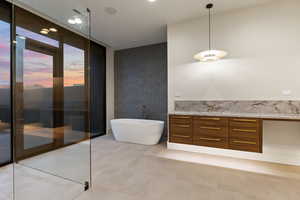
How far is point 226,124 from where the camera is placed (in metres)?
2.78

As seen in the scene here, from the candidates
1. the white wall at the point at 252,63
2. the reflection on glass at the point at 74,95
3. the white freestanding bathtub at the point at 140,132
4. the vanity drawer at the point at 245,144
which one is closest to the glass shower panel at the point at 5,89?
the reflection on glass at the point at 74,95

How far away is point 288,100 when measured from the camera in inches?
103

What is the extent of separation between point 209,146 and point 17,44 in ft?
13.6

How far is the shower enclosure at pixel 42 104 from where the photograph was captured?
6.86 feet

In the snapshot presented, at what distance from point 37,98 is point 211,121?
3.62 metres

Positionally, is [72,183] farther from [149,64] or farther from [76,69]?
[149,64]

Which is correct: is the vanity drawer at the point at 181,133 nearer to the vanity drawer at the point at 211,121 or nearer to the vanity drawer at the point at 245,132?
the vanity drawer at the point at 211,121

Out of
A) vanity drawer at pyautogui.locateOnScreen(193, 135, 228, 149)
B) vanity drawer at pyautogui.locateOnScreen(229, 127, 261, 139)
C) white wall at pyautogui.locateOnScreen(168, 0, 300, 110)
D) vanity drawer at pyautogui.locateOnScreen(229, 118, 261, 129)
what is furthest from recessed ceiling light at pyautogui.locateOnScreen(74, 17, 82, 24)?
vanity drawer at pyautogui.locateOnScreen(229, 127, 261, 139)

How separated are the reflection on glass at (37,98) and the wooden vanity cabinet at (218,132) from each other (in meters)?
2.77

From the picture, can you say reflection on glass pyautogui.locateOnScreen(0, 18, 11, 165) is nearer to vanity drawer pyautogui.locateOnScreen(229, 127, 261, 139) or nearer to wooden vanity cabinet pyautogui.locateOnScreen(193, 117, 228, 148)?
wooden vanity cabinet pyautogui.locateOnScreen(193, 117, 228, 148)

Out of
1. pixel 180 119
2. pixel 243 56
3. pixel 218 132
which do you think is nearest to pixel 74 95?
pixel 180 119

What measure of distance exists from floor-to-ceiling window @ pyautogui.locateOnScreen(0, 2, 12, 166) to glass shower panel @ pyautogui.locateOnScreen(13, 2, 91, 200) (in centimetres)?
11

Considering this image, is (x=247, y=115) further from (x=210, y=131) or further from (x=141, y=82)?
(x=141, y=82)

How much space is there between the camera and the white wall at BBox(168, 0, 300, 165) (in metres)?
2.63
